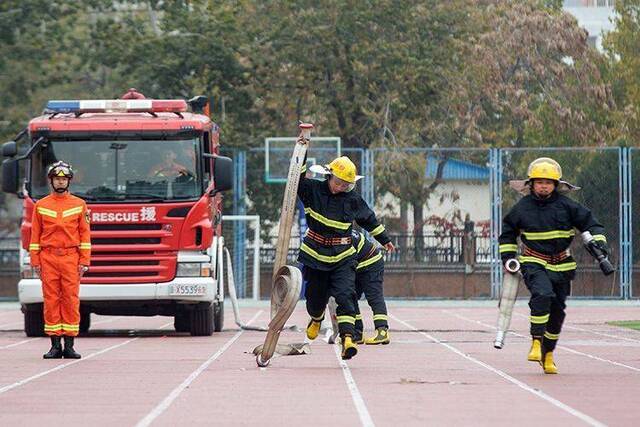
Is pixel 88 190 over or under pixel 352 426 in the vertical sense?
over

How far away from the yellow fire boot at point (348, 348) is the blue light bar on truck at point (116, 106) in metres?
7.58

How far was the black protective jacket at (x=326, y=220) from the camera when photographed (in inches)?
635

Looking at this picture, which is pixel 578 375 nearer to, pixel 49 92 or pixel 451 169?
pixel 451 169

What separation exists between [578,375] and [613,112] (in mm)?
30511

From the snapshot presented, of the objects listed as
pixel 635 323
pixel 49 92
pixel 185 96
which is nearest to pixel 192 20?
pixel 185 96

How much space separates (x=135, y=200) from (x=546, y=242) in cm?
782

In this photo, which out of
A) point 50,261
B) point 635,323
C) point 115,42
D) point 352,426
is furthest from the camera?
point 115,42

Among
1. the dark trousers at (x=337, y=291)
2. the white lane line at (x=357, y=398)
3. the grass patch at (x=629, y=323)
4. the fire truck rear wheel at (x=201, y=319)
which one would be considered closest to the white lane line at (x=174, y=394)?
the dark trousers at (x=337, y=291)

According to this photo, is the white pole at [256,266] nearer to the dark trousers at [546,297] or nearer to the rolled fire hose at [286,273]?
the rolled fire hose at [286,273]

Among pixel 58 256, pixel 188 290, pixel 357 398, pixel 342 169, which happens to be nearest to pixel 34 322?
pixel 188 290

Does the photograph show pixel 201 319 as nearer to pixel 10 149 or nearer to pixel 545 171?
pixel 10 149

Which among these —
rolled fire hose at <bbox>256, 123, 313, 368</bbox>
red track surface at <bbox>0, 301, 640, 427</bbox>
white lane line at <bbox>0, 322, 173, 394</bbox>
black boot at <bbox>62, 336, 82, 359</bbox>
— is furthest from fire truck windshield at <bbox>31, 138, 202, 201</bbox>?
rolled fire hose at <bbox>256, 123, 313, 368</bbox>

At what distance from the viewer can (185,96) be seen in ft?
132

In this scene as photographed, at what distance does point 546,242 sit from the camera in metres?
15.0
